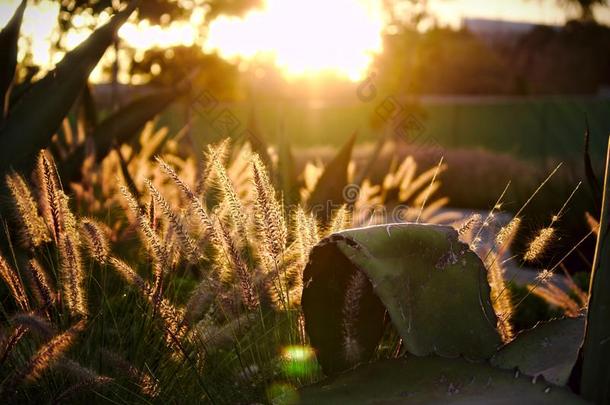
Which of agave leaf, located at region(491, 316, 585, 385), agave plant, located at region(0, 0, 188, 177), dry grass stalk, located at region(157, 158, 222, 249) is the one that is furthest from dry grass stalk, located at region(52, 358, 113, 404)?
agave plant, located at region(0, 0, 188, 177)

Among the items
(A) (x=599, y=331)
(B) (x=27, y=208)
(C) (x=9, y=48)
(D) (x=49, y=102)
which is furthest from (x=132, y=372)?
(C) (x=9, y=48)

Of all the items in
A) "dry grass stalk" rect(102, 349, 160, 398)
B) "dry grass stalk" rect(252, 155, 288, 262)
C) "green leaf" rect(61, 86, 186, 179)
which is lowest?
"dry grass stalk" rect(102, 349, 160, 398)

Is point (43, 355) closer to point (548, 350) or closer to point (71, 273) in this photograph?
point (71, 273)

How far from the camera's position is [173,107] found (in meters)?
18.5

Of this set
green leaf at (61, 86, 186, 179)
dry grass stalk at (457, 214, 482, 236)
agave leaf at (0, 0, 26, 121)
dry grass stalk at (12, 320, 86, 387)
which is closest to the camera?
dry grass stalk at (12, 320, 86, 387)

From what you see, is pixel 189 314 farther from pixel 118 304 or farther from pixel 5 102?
pixel 5 102

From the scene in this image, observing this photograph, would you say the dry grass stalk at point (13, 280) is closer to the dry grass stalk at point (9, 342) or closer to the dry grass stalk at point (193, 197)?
the dry grass stalk at point (9, 342)

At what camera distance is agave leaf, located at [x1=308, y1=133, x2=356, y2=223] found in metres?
3.27

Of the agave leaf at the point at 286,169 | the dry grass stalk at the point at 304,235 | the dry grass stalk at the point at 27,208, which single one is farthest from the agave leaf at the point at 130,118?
the dry grass stalk at the point at 304,235

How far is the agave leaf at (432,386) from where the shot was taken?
1432 mm

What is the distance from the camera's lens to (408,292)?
1.61 meters

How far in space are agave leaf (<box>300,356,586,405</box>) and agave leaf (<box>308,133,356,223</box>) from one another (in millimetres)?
1676

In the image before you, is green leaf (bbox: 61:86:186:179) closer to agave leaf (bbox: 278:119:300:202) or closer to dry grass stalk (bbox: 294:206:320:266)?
agave leaf (bbox: 278:119:300:202)

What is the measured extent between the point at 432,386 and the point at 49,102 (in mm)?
1661
